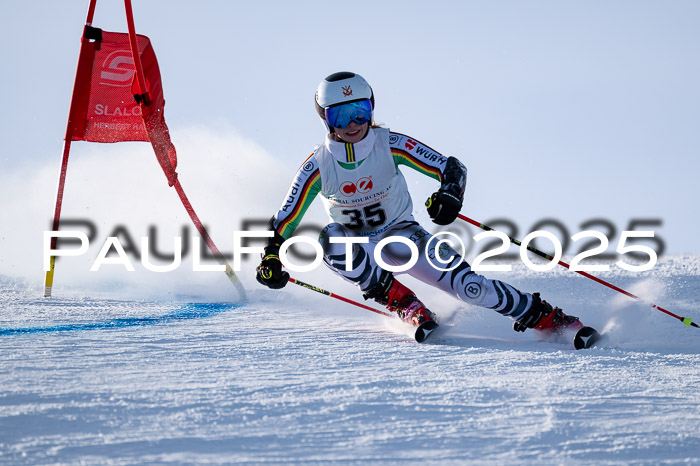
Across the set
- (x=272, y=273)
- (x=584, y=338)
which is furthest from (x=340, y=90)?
(x=584, y=338)

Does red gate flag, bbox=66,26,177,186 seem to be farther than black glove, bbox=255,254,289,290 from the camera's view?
Yes

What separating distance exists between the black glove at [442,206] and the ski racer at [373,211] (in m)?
0.02

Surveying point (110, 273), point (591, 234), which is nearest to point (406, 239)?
point (591, 234)

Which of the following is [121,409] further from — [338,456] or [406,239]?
[406,239]

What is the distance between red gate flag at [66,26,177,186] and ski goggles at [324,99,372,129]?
10.1 feet

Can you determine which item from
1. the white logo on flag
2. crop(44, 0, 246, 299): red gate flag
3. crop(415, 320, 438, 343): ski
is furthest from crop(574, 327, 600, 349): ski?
the white logo on flag

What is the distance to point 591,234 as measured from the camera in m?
4.96

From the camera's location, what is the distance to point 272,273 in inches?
152

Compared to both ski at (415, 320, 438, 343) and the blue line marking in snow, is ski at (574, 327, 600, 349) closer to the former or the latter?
ski at (415, 320, 438, 343)

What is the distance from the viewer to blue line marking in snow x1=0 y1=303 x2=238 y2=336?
4.06 metres

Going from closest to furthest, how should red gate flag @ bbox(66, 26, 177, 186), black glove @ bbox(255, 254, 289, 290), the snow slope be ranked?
the snow slope < black glove @ bbox(255, 254, 289, 290) < red gate flag @ bbox(66, 26, 177, 186)

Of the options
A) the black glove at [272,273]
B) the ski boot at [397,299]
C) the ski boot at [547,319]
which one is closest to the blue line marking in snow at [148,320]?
the black glove at [272,273]

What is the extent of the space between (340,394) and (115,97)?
16.9 ft

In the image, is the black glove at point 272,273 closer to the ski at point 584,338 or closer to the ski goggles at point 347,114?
the ski goggles at point 347,114
